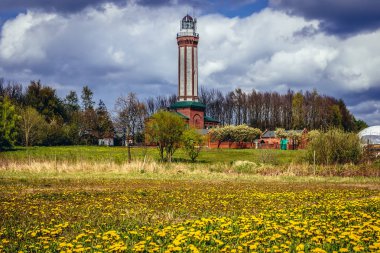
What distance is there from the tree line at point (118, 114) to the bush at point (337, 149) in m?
23.4

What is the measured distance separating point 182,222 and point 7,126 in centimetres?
5169

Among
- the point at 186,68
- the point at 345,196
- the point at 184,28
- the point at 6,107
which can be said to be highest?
the point at 184,28

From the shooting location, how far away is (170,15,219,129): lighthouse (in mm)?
88750

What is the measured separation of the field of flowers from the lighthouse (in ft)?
230

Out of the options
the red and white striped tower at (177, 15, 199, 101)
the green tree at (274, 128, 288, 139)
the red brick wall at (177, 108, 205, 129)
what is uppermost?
the red and white striped tower at (177, 15, 199, 101)

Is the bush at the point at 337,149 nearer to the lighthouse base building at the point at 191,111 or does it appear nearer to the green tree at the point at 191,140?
the green tree at the point at 191,140

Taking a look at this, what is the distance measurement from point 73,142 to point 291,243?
245 feet

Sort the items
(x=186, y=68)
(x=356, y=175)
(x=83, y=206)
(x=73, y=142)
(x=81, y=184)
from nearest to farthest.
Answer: (x=83, y=206)
(x=81, y=184)
(x=356, y=175)
(x=73, y=142)
(x=186, y=68)

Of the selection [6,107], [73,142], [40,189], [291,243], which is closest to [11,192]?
[40,189]

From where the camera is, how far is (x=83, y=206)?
14141mm

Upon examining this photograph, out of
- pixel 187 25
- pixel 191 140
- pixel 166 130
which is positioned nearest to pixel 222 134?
pixel 187 25

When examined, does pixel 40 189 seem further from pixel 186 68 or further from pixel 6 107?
pixel 186 68

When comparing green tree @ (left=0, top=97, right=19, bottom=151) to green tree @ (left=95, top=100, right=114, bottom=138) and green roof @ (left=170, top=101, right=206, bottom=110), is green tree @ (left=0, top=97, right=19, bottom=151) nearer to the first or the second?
green tree @ (left=95, top=100, right=114, bottom=138)

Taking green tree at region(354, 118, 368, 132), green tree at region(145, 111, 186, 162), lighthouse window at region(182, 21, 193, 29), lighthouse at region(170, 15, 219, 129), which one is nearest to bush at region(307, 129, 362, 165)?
green tree at region(145, 111, 186, 162)
